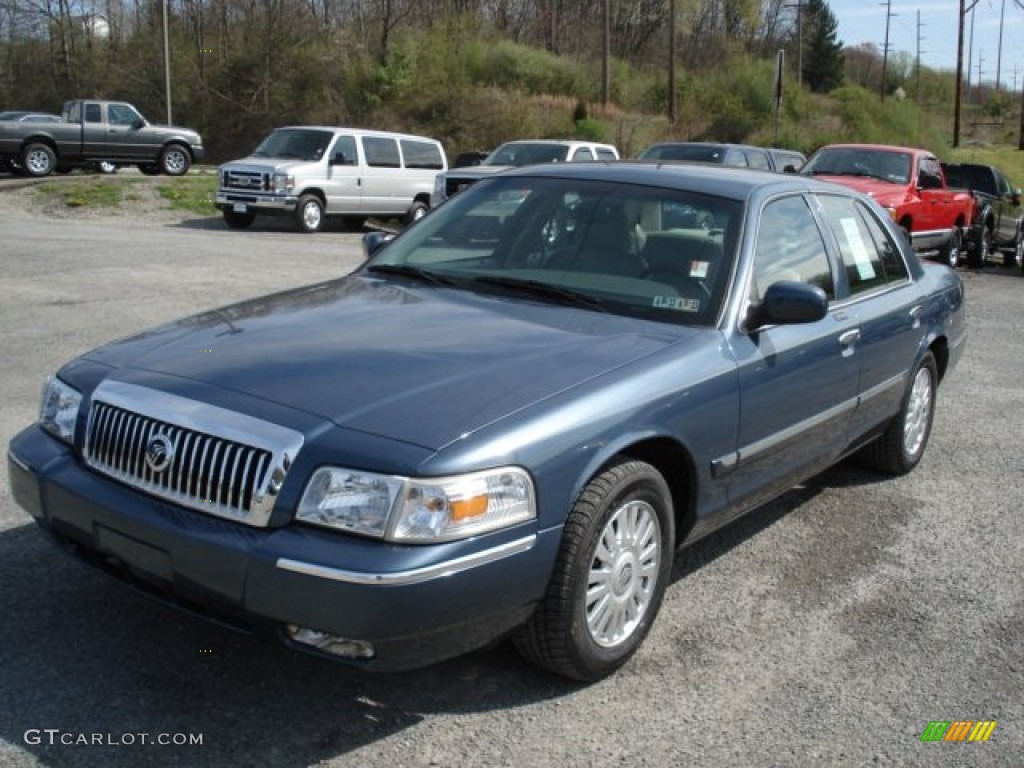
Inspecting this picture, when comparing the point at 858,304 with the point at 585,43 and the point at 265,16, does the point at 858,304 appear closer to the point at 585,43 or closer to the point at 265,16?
the point at 265,16

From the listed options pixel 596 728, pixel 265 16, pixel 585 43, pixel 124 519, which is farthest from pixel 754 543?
pixel 585 43

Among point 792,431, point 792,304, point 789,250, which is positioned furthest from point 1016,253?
point 792,304

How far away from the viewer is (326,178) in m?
20.6

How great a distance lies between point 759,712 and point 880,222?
3180 mm

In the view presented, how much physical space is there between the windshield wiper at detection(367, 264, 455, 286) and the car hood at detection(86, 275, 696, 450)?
109 millimetres

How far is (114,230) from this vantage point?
18.9 meters

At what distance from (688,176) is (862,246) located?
1158 mm

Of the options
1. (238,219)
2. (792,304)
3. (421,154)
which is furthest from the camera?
(421,154)

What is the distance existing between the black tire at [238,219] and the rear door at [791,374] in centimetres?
1679

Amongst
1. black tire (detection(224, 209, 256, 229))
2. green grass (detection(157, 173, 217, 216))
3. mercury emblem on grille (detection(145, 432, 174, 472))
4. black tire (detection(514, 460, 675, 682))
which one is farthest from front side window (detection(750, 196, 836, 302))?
green grass (detection(157, 173, 217, 216))

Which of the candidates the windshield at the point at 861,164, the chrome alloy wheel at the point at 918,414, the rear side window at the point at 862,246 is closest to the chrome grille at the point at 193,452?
the rear side window at the point at 862,246

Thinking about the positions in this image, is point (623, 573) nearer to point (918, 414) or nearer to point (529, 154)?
point (918, 414)

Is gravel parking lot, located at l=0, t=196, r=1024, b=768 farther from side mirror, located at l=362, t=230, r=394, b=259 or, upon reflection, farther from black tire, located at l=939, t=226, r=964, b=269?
black tire, located at l=939, t=226, r=964, b=269

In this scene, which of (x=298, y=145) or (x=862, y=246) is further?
(x=298, y=145)
